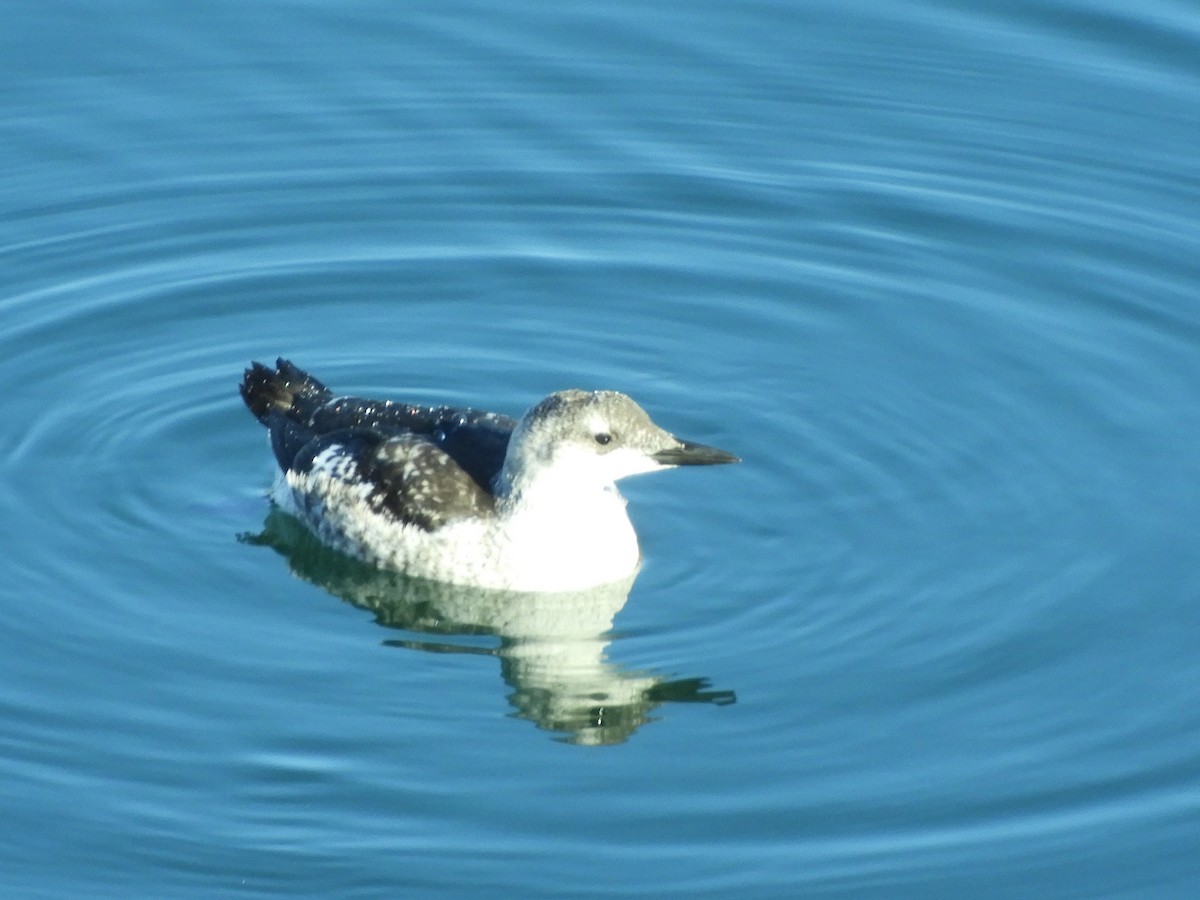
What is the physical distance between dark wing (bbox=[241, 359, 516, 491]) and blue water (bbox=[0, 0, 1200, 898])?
46cm

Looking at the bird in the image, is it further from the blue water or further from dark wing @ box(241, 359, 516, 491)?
the blue water

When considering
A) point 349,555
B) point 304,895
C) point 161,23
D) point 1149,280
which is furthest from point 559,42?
point 304,895

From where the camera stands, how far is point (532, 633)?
452 inches

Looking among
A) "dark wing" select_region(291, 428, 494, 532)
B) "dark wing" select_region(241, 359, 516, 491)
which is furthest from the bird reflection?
"dark wing" select_region(241, 359, 516, 491)

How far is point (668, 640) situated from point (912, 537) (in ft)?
5.21

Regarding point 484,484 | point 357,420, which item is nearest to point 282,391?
point 357,420

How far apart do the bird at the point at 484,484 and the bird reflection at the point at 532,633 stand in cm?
8

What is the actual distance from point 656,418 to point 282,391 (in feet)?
6.93

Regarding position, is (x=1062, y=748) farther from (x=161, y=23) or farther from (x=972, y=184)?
(x=161, y=23)

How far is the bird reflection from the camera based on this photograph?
424 inches

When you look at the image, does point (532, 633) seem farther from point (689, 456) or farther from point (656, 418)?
point (656, 418)

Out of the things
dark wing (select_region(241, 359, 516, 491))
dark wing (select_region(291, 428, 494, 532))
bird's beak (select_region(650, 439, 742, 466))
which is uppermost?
dark wing (select_region(241, 359, 516, 491))

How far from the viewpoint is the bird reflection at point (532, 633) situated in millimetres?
10773

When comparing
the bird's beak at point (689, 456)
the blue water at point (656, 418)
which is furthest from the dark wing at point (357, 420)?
the bird's beak at point (689, 456)
